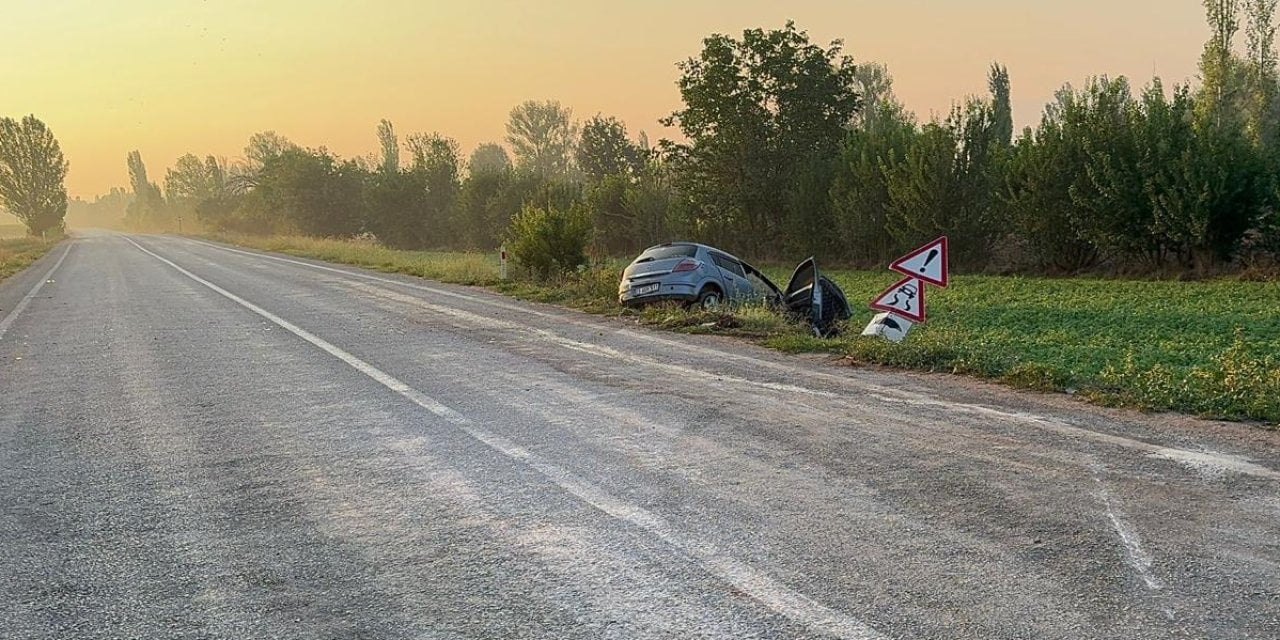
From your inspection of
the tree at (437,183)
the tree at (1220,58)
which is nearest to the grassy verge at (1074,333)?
the tree at (1220,58)

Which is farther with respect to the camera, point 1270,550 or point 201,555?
point 201,555

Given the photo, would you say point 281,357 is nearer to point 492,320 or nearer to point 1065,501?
point 492,320

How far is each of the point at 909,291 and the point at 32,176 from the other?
94.8m

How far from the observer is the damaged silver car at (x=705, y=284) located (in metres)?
13.4

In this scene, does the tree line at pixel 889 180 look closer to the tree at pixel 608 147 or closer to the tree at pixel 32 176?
the tree at pixel 608 147

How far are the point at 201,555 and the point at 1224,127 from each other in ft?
88.2

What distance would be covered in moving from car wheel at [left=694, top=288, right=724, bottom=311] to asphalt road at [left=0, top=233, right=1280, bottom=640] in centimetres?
601

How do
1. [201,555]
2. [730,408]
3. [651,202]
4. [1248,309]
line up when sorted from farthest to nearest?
1. [651,202]
2. [1248,309]
3. [730,408]
4. [201,555]

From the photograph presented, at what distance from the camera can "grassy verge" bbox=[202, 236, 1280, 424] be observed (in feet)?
21.3

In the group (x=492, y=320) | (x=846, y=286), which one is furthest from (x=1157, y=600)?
(x=846, y=286)

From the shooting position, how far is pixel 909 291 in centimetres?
1019

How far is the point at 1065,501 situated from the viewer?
13.6 ft

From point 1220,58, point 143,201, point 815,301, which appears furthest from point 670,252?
point 143,201

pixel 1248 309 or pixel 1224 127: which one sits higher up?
pixel 1224 127
